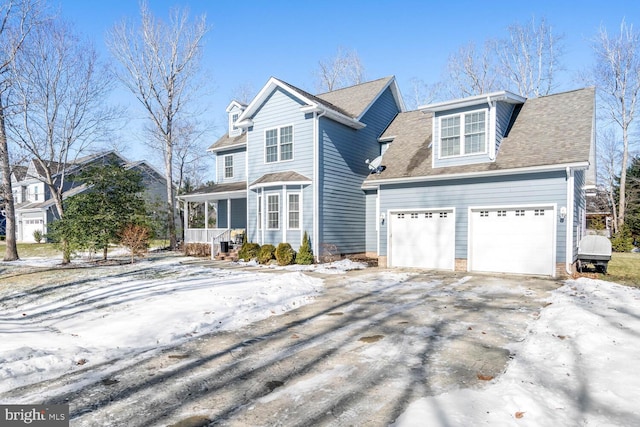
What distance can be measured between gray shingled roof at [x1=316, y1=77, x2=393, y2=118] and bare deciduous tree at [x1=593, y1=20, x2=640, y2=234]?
1911cm

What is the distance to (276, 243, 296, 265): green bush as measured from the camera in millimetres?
14797

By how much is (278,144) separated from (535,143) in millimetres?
9906

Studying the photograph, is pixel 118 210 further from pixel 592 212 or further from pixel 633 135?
pixel 592 212

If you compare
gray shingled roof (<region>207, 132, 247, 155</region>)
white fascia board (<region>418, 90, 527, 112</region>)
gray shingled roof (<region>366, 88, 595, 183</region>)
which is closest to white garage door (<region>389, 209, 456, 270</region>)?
gray shingled roof (<region>366, 88, 595, 183</region>)

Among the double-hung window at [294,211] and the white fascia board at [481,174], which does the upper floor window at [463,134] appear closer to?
the white fascia board at [481,174]

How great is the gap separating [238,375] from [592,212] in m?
43.5

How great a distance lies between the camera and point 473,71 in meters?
29.1

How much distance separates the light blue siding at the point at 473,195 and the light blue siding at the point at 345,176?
2110 mm

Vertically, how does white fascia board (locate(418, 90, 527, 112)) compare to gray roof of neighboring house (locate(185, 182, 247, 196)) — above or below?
above

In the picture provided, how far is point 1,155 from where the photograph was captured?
16469 millimetres

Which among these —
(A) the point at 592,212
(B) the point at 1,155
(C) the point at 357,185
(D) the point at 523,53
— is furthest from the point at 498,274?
(A) the point at 592,212

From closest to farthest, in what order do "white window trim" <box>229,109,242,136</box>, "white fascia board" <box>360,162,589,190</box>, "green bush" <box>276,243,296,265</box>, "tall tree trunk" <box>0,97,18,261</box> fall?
1. "white fascia board" <box>360,162,589,190</box>
2. "green bush" <box>276,243,296,265</box>
3. "tall tree trunk" <box>0,97,18,261</box>
4. "white window trim" <box>229,109,242,136</box>

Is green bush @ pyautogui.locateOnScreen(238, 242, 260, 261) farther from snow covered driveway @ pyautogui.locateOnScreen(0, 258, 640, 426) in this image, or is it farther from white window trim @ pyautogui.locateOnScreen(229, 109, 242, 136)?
white window trim @ pyautogui.locateOnScreen(229, 109, 242, 136)
